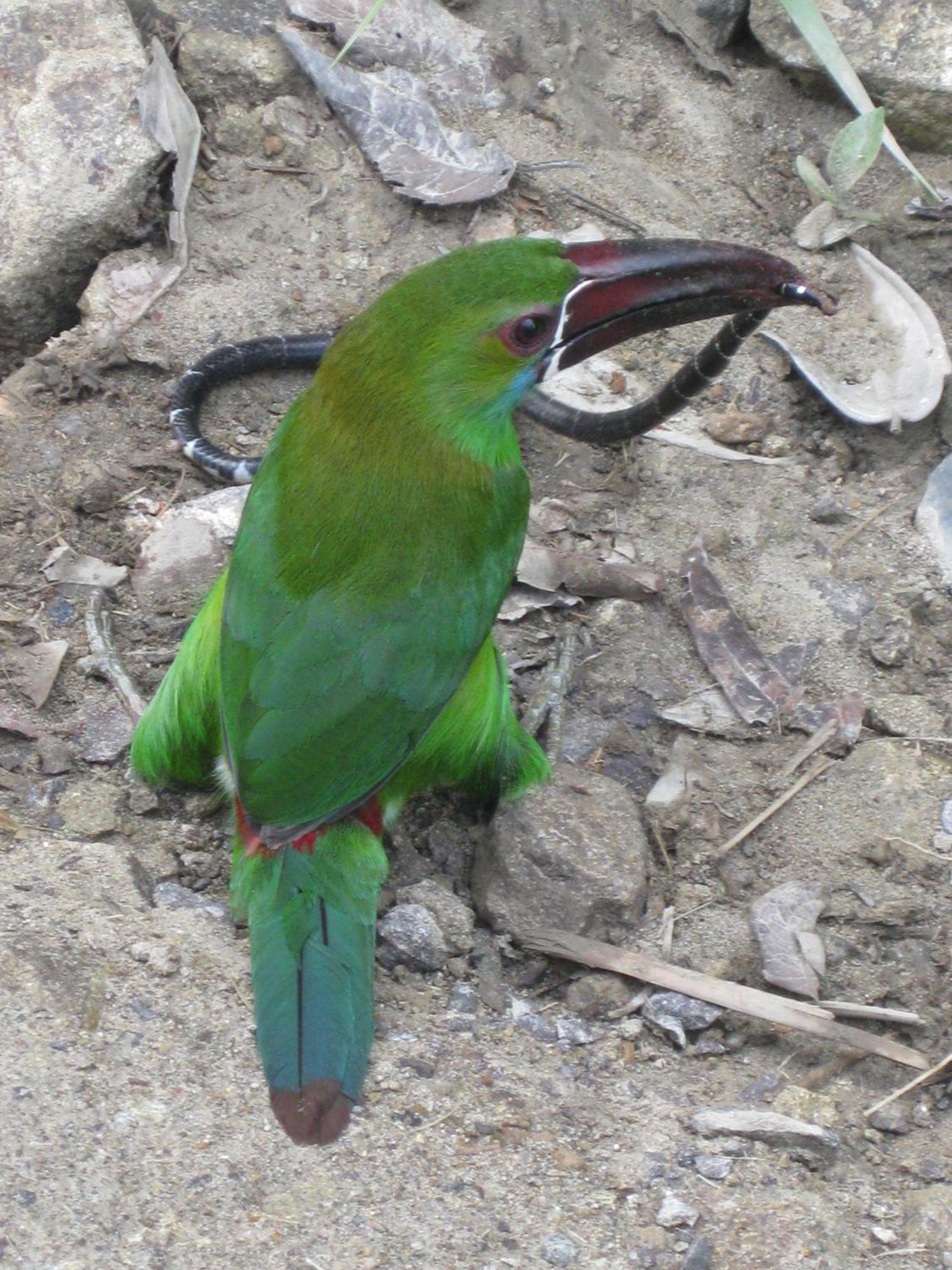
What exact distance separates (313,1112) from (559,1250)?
436 millimetres

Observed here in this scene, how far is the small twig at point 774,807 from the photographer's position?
304 centimetres

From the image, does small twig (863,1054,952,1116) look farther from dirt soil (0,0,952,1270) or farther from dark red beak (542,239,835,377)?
dark red beak (542,239,835,377)

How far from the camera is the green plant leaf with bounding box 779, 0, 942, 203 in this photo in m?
3.37

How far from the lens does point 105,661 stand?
3.29 metres

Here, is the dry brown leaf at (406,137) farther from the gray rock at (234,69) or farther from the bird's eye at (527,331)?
the bird's eye at (527,331)

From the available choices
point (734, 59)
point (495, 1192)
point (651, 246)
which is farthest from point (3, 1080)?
point (734, 59)

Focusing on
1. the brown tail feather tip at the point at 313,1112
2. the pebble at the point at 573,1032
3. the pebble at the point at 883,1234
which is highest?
the pebble at the point at 883,1234

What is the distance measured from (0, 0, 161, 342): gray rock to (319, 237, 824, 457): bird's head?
144 centimetres

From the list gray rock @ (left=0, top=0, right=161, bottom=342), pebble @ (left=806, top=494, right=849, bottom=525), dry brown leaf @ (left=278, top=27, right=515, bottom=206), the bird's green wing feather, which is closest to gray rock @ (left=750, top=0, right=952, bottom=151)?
dry brown leaf @ (left=278, top=27, right=515, bottom=206)

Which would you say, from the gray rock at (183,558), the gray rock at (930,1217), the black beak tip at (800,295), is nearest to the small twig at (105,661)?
the gray rock at (183,558)

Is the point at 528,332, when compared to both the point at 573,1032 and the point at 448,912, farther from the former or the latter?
the point at 573,1032

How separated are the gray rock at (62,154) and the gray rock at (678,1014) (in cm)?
245

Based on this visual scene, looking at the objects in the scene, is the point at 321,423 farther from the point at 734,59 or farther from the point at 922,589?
the point at 734,59

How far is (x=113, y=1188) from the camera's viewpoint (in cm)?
220
